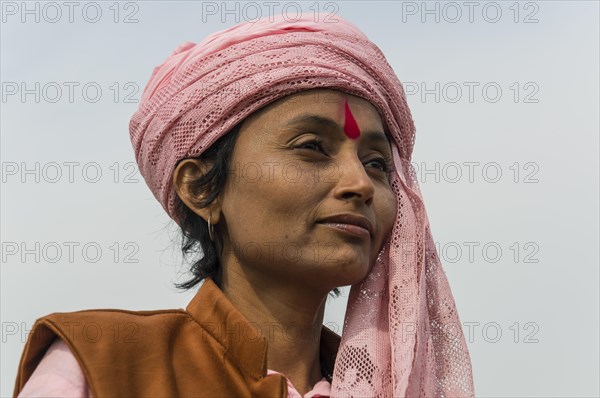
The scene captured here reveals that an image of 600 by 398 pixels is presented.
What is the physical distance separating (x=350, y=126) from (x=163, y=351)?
98 centimetres

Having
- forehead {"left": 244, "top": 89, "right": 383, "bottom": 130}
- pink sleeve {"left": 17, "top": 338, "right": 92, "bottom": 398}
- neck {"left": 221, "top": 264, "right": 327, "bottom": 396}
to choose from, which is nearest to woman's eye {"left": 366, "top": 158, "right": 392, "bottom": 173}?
forehead {"left": 244, "top": 89, "right": 383, "bottom": 130}

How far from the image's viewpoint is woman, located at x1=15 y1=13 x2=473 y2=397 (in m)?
3.09

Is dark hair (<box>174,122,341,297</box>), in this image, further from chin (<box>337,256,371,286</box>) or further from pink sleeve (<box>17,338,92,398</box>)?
pink sleeve (<box>17,338,92,398</box>)

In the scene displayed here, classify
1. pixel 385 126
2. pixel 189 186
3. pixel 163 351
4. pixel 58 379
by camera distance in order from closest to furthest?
pixel 58 379 < pixel 163 351 < pixel 189 186 < pixel 385 126

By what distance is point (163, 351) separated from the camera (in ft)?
10.0

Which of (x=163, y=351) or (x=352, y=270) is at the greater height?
(x=352, y=270)

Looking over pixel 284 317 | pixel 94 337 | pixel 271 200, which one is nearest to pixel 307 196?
pixel 271 200

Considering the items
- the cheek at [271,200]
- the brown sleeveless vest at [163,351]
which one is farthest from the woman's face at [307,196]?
the brown sleeveless vest at [163,351]

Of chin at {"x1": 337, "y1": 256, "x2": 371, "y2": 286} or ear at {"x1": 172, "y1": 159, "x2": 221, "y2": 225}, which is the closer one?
chin at {"x1": 337, "y1": 256, "x2": 371, "y2": 286}

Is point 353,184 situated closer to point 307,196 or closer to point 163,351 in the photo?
point 307,196

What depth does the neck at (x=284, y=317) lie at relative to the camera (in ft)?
11.0

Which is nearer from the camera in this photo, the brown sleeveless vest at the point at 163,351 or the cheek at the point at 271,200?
Answer: the brown sleeveless vest at the point at 163,351

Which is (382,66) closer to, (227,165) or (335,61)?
(335,61)

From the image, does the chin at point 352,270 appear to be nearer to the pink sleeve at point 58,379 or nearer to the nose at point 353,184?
the nose at point 353,184
